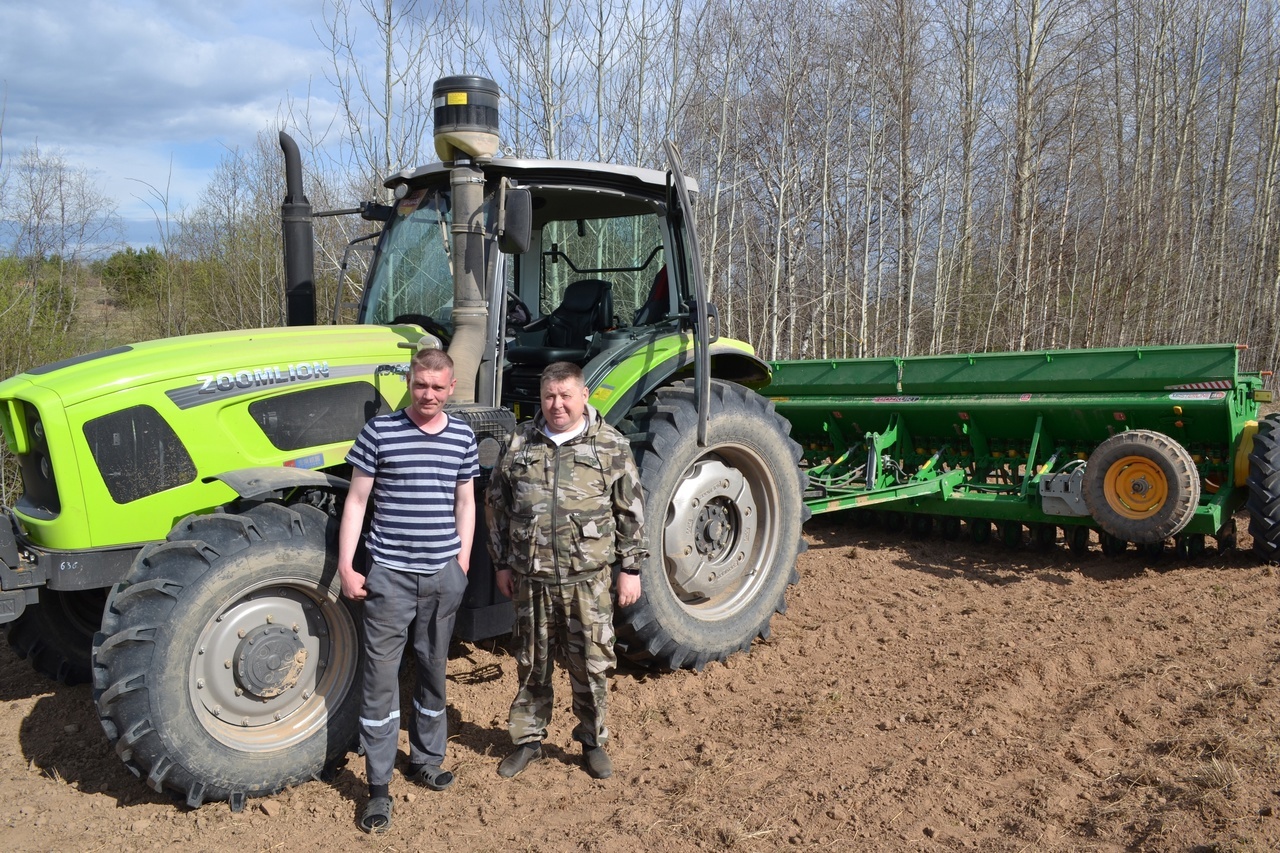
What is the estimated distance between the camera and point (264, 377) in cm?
366

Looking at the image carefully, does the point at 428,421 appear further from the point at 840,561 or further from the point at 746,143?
the point at 746,143

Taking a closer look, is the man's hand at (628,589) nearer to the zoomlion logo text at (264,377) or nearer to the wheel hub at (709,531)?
the wheel hub at (709,531)

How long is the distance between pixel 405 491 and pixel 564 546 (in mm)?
600

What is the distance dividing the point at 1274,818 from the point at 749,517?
2.53 meters

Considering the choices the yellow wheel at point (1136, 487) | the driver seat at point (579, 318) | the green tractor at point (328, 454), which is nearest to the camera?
the green tractor at point (328, 454)

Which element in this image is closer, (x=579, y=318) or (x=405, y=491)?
(x=405, y=491)

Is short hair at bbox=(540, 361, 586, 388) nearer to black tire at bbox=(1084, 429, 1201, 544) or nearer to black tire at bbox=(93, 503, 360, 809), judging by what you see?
black tire at bbox=(93, 503, 360, 809)

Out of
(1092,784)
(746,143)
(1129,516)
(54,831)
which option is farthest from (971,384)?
(746,143)

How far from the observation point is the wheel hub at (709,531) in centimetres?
450

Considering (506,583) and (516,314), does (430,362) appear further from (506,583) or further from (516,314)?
(516,314)

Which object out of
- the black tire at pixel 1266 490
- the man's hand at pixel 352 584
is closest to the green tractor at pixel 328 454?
the man's hand at pixel 352 584

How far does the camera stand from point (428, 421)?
11.0 ft

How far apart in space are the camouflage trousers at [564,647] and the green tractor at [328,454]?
0.45 m

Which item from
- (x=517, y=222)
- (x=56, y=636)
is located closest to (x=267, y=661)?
(x=56, y=636)
